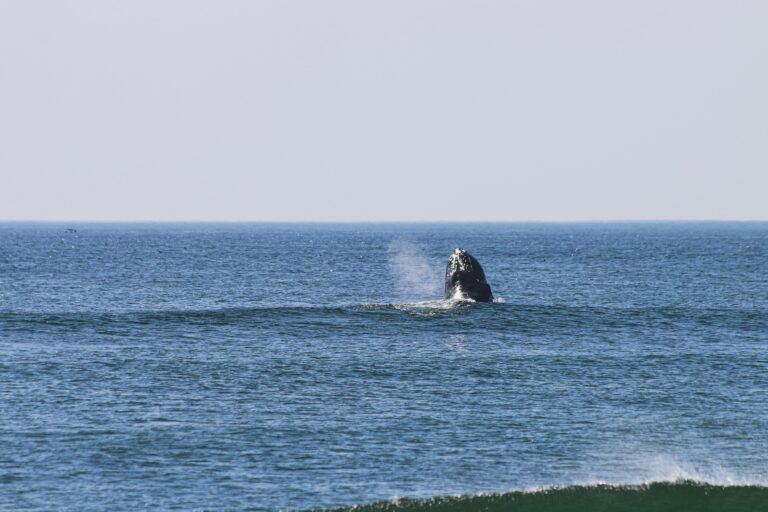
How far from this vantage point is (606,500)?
26125 mm

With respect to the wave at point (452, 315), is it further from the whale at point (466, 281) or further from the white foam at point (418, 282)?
the white foam at point (418, 282)

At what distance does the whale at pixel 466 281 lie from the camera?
8225 centimetres

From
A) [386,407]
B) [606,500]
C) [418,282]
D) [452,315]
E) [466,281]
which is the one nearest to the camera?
[606,500]

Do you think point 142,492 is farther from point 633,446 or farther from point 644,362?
point 644,362

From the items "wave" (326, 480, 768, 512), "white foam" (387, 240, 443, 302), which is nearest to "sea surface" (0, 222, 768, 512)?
"wave" (326, 480, 768, 512)

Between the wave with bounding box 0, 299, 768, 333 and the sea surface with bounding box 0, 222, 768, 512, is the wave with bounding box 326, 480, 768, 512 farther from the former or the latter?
the wave with bounding box 0, 299, 768, 333

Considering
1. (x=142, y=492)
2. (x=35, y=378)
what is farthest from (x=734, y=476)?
(x=35, y=378)

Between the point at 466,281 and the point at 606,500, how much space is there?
56911 mm

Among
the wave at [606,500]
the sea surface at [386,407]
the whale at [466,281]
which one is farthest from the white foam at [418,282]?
Result: the wave at [606,500]

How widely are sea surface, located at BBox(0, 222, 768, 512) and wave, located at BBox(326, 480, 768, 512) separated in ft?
0.28

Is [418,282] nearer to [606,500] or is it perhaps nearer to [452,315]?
[452,315]

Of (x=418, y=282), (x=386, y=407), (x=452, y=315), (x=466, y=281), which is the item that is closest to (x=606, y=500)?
(x=386, y=407)

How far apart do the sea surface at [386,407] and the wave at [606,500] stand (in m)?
0.09

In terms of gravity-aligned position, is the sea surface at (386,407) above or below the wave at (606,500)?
below
